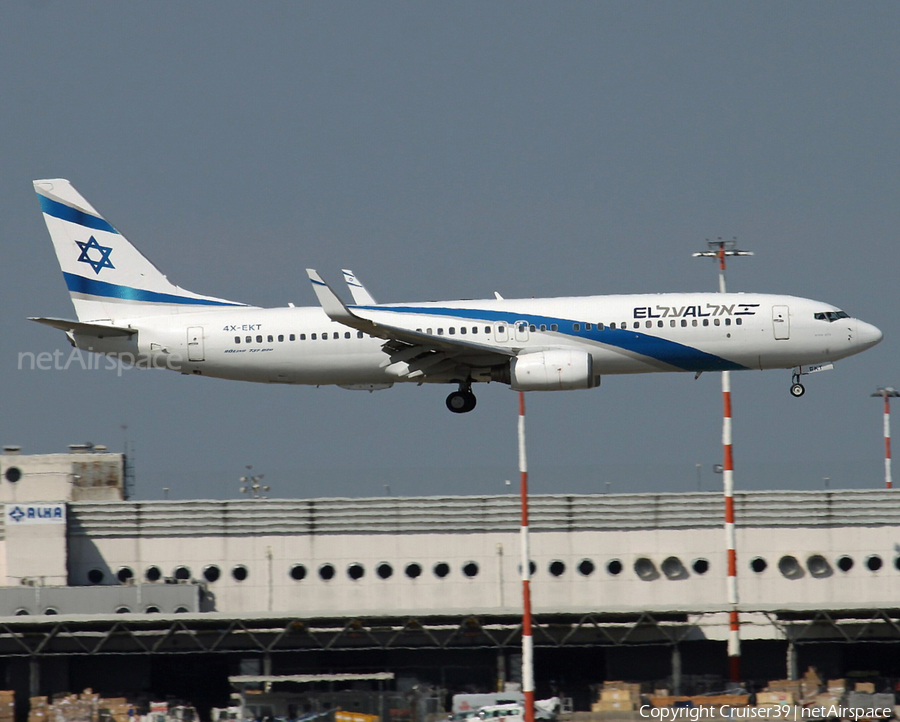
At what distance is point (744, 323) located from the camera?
53.9 metres

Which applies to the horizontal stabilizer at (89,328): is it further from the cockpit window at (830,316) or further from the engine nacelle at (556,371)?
the cockpit window at (830,316)

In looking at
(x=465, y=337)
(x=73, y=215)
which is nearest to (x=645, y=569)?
(x=465, y=337)

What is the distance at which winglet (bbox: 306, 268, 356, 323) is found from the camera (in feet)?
166

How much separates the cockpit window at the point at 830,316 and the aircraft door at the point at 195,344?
24.5 m

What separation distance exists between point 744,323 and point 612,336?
5.01m

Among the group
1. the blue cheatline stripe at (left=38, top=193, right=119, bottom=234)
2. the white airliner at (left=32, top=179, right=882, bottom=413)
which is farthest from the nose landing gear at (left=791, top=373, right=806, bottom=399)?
the blue cheatline stripe at (left=38, top=193, right=119, bottom=234)

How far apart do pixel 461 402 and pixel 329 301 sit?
30.7 feet

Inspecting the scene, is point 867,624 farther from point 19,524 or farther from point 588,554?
point 19,524

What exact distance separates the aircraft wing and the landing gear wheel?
6.10ft

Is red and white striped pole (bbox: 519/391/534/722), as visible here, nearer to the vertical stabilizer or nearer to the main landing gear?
the main landing gear

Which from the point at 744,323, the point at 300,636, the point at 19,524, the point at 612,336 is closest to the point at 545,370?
the point at 612,336

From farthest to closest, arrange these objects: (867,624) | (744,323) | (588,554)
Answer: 1. (588,554)
2. (867,624)
3. (744,323)

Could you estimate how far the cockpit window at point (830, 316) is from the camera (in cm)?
5450

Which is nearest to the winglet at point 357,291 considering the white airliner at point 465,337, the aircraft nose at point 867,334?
the white airliner at point 465,337
